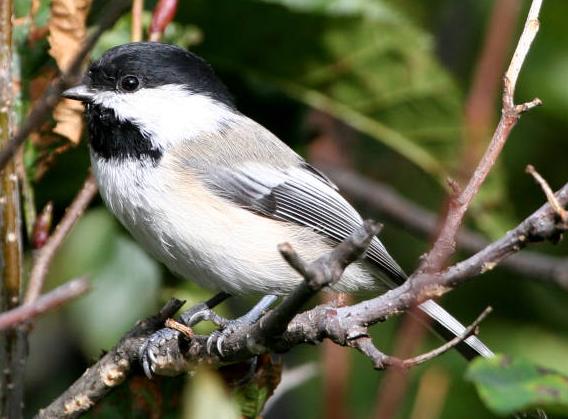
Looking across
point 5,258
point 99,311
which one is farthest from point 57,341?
point 5,258

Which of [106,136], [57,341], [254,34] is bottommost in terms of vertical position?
[57,341]

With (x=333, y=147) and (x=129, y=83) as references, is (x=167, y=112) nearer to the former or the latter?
(x=129, y=83)

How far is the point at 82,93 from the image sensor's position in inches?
86.4

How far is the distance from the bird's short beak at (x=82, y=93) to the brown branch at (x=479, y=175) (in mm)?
1211

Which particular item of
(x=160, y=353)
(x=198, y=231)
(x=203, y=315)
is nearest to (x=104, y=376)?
(x=160, y=353)

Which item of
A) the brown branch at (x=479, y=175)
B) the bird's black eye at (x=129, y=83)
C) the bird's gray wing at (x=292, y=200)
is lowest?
the bird's gray wing at (x=292, y=200)

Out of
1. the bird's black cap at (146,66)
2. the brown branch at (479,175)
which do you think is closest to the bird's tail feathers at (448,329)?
the bird's black cap at (146,66)

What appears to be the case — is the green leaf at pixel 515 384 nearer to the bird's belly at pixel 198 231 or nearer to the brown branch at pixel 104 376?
the brown branch at pixel 104 376

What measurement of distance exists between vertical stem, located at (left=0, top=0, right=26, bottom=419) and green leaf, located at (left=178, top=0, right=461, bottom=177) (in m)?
0.84

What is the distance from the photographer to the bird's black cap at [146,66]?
2195mm

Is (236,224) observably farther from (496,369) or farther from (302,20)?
(496,369)

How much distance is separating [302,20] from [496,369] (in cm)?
171

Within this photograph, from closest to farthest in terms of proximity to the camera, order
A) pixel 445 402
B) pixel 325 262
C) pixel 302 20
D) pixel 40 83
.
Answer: pixel 325 262 → pixel 40 83 → pixel 302 20 → pixel 445 402

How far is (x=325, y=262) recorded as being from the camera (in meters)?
1.23
